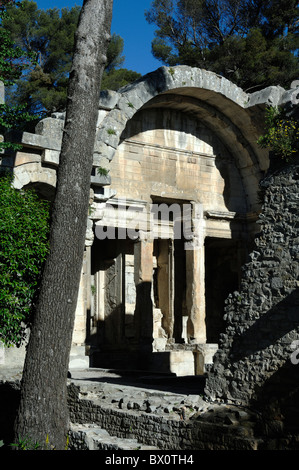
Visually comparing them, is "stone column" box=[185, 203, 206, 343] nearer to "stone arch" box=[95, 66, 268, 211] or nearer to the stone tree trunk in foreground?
"stone arch" box=[95, 66, 268, 211]

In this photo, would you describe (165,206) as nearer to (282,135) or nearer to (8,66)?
(8,66)

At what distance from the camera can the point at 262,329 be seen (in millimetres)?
7438

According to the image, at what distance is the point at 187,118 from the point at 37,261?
8976mm

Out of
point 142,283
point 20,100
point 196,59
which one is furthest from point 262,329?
point 20,100

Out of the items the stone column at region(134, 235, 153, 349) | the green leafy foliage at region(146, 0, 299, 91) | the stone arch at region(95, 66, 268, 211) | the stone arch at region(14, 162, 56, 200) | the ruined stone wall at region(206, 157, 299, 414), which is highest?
the green leafy foliage at region(146, 0, 299, 91)

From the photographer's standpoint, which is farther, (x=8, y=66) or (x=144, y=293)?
(x=144, y=293)

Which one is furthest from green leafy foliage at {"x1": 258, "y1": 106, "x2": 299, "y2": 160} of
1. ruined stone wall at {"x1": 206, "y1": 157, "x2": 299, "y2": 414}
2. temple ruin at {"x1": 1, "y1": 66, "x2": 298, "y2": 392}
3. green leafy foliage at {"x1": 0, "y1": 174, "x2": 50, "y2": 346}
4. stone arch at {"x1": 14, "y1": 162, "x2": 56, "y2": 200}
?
stone arch at {"x1": 14, "y1": 162, "x2": 56, "y2": 200}

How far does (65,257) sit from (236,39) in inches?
629

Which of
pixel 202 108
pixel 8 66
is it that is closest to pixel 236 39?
pixel 202 108

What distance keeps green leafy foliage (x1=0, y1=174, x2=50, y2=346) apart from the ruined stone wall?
2577 millimetres

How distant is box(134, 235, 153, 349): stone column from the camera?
14.8 metres

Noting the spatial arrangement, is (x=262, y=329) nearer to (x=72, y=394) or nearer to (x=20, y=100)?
(x=72, y=394)

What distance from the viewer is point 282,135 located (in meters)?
7.89

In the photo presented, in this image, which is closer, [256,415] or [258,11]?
[256,415]
